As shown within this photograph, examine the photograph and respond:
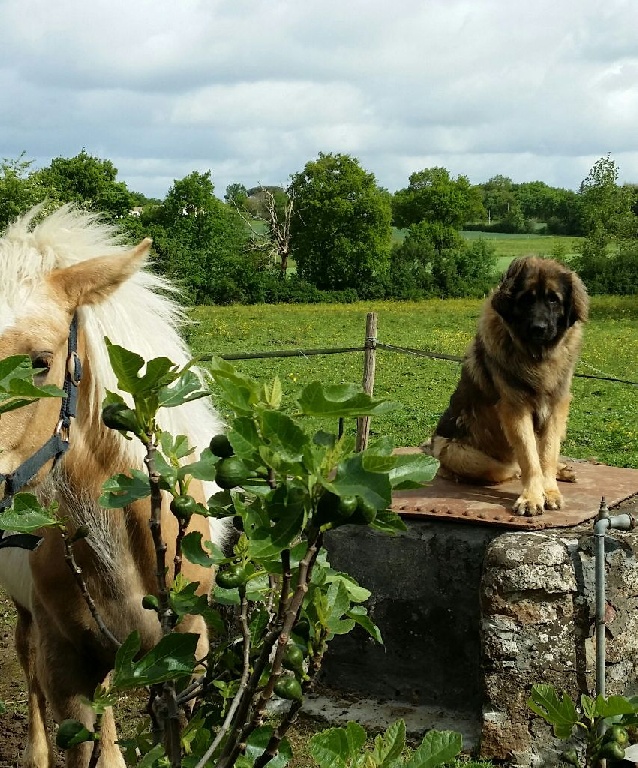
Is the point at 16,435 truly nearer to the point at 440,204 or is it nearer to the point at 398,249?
the point at 398,249

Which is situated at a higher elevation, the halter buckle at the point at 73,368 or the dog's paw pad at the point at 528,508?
the halter buckle at the point at 73,368

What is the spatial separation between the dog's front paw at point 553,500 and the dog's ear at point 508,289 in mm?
952

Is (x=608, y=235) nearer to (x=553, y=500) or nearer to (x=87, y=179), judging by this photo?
(x=87, y=179)

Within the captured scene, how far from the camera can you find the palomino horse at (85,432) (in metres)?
2.37

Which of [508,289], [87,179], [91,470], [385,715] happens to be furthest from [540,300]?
[87,179]

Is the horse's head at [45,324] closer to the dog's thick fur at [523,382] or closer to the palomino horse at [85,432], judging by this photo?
the palomino horse at [85,432]

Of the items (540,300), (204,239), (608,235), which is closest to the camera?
(540,300)

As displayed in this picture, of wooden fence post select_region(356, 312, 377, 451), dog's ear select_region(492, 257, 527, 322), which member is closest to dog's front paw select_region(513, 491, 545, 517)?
dog's ear select_region(492, 257, 527, 322)

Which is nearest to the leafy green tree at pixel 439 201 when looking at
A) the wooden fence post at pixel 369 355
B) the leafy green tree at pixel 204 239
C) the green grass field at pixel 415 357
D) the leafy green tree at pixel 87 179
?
the leafy green tree at pixel 204 239

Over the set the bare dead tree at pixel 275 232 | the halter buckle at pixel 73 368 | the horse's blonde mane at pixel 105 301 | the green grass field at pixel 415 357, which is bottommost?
the green grass field at pixel 415 357

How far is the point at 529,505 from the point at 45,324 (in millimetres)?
2807

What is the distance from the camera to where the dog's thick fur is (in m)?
4.70

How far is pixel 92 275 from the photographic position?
96.9 inches

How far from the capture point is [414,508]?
4703 mm
